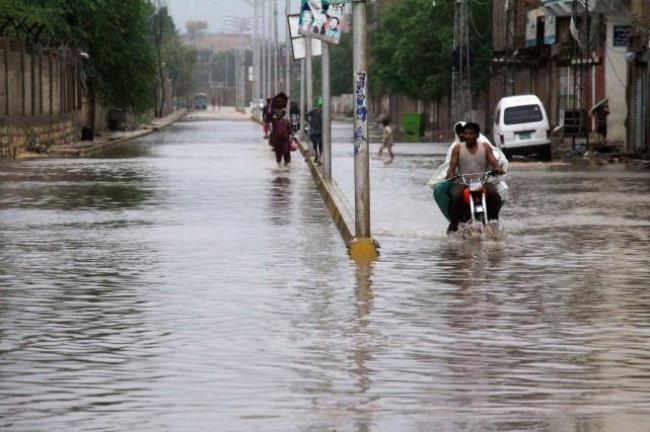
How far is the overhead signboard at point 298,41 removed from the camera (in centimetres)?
4753

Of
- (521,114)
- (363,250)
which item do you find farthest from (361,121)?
(521,114)

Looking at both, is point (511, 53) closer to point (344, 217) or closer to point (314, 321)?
point (344, 217)

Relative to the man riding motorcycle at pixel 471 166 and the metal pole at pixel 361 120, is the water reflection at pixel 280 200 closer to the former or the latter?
the man riding motorcycle at pixel 471 166

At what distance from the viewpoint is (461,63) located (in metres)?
77.3

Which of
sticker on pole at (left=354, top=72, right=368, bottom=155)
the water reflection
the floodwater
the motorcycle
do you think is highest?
sticker on pole at (left=354, top=72, right=368, bottom=155)

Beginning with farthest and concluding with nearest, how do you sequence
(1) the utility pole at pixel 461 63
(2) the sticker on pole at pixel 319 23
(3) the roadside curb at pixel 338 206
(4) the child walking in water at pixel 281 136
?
(1) the utility pole at pixel 461 63, (4) the child walking in water at pixel 281 136, (2) the sticker on pole at pixel 319 23, (3) the roadside curb at pixel 338 206

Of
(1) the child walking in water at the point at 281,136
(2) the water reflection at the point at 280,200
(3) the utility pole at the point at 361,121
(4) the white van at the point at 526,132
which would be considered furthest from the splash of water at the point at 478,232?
(4) the white van at the point at 526,132

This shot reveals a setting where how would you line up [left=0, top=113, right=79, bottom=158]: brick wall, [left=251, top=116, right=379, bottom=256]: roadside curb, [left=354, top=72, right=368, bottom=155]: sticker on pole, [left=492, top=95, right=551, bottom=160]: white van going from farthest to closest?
[left=0, top=113, right=79, bottom=158]: brick wall < [left=492, top=95, right=551, bottom=160]: white van < [left=354, top=72, right=368, bottom=155]: sticker on pole < [left=251, top=116, right=379, bottom=256]: roadside curb

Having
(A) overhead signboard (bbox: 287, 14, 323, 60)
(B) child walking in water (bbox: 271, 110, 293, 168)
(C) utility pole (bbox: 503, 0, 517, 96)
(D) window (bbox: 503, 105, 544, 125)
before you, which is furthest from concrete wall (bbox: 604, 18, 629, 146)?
(B) child walking in water (bbox: 271, 110, 293, 168)

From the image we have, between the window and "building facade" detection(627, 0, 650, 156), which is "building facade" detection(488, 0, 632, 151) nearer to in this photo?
"building facade" detection(627, 0, 650, 156)

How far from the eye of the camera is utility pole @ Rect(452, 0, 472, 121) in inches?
3068

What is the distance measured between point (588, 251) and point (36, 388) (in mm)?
10666

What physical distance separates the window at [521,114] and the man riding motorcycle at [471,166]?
102 feet

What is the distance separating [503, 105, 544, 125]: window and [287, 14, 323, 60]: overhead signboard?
20.3 feet
